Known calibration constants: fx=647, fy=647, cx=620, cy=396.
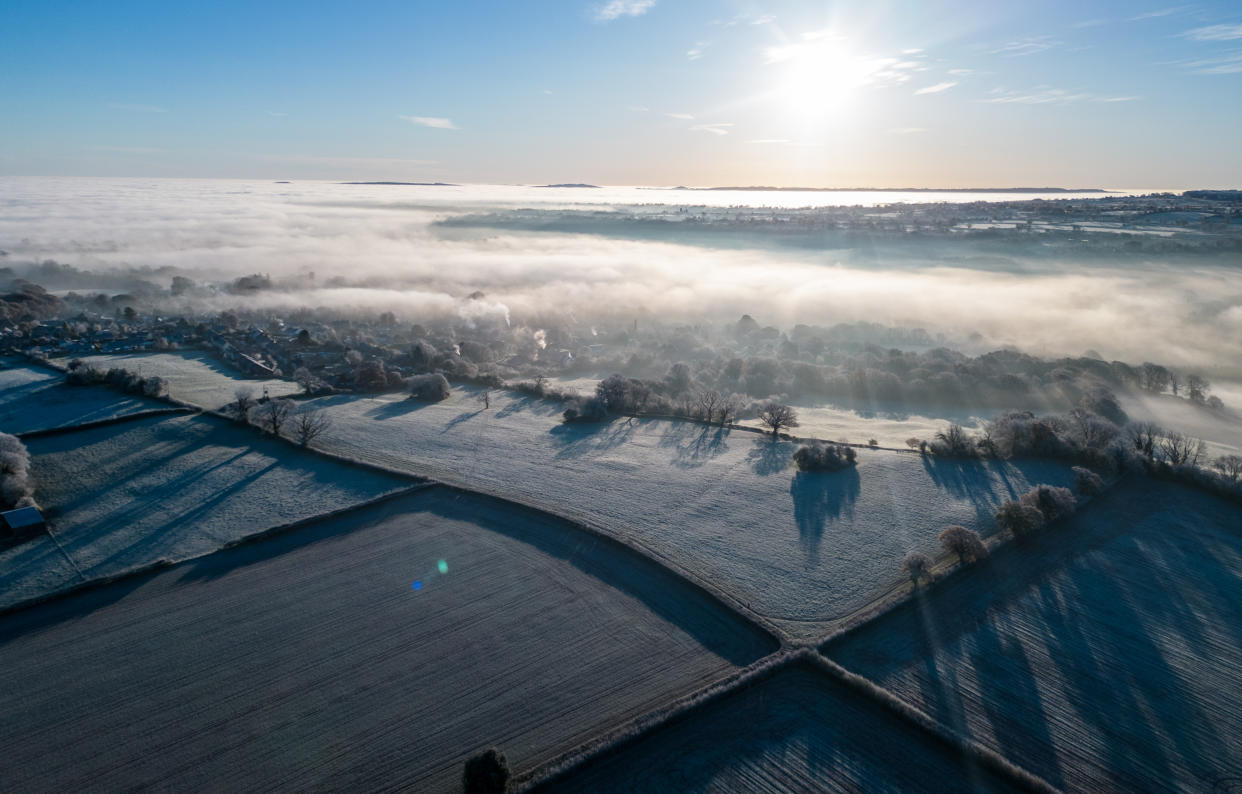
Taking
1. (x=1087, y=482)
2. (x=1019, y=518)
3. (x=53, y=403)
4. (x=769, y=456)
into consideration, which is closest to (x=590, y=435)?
(x=769, y=456)

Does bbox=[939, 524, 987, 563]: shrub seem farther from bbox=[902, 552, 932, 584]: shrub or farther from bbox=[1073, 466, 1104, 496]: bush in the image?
bbox=[1073, 466, 1104, 496]: bush

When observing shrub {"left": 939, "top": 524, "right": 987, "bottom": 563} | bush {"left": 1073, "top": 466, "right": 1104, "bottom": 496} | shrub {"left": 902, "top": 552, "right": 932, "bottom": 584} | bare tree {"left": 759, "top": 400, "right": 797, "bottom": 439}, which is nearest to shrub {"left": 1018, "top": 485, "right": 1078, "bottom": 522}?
bush {"left": 1073, "top": 466, "right": 1104, "bottom": 496}

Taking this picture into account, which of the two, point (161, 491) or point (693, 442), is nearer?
point (161, 491)

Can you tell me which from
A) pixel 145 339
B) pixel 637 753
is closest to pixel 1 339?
pixel 145 339

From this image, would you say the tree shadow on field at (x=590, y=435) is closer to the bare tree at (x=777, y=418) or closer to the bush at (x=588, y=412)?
the bush at (x=588, y=412)

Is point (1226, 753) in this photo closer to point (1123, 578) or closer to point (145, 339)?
point (1123, 578)

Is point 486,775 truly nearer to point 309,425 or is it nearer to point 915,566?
point 915,566

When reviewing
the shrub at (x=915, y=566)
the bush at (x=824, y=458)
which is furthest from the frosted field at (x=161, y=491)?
the shrub at (x=915, y=566)

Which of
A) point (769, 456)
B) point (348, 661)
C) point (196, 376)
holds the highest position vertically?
point (196, 376)
